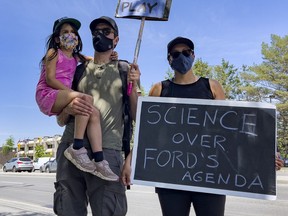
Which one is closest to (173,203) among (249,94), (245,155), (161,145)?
(161,145)

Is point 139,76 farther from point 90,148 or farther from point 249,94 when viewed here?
point 249,94

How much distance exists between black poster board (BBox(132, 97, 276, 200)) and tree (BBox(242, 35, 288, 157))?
31.5 metres

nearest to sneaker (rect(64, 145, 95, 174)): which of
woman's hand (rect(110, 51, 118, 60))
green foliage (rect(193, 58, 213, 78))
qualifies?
woman's hand (rect(110, 51, 118, 60))

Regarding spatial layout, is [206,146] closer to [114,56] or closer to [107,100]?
[107,100]

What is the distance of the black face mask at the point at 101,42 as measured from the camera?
2.67 metres

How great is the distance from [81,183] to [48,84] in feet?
2.60

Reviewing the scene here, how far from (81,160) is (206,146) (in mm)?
983

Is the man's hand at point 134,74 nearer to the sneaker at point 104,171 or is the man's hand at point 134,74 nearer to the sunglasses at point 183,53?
the sunglasses at point 183,53

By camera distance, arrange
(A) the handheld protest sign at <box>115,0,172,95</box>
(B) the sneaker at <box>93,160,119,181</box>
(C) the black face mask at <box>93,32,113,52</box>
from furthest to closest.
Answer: (A) the handheld protest sign at <box>115,0,172,95</box>, (C) the black face mask at <box>93,32,113,52</box>, (B) the sneaker at <box>93,160,119,181</box>

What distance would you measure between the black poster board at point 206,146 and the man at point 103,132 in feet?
0.74

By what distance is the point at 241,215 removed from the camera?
6895 millimetres

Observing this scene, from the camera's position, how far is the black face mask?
8.75 feet

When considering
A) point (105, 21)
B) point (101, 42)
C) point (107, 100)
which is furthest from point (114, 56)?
point (107, 100)

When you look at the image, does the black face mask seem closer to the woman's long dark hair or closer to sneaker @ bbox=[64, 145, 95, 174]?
the woman's long dark hair
